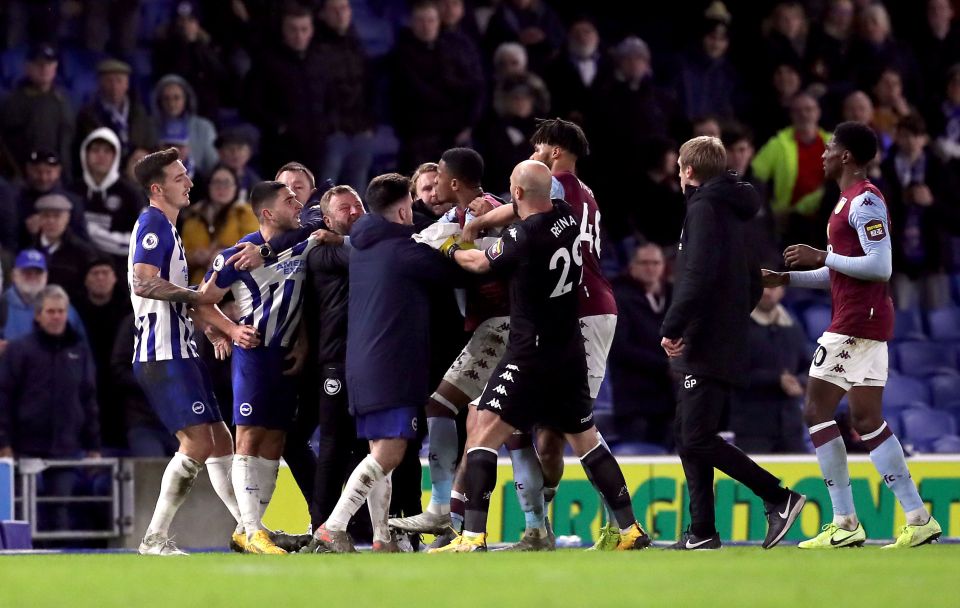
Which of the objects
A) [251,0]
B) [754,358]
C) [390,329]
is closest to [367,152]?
[251,0]

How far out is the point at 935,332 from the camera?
19000 mm

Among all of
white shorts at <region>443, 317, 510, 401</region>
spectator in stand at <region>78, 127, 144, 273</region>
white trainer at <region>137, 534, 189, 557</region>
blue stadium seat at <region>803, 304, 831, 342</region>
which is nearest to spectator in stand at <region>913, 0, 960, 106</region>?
blue stadium seat at <region>803, 304, 831, 342</region>

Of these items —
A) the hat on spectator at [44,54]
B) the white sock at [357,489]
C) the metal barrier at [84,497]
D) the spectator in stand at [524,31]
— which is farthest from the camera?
the spectator in stand at [524,31]

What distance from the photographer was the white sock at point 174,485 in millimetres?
10547

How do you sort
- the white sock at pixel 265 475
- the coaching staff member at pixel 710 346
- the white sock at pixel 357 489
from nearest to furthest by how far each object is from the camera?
the white sock at pixel 357 489 → the coaching staff member at pixel 710 346 → the white sock at pixel 265 475

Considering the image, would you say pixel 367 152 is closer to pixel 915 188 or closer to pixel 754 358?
pixel 754 358

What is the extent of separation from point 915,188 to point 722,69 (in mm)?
2646

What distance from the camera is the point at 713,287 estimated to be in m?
10.3

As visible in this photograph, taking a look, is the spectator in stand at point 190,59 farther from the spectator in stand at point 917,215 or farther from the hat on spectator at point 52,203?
the spectator in stand at point 917,215

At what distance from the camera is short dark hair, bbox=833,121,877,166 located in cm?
1072

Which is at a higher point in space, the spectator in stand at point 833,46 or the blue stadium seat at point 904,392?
the spectator in stand at point 833,46

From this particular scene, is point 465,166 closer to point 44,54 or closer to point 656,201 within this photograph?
point 44,54

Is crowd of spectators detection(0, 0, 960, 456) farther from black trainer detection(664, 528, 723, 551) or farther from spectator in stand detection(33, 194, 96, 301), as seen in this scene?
black trainer detection(664, 528, 723, 551)

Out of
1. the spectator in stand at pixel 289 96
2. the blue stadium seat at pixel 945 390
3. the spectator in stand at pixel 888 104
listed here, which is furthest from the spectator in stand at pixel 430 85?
the blue stadium seat at pixel 945 390
